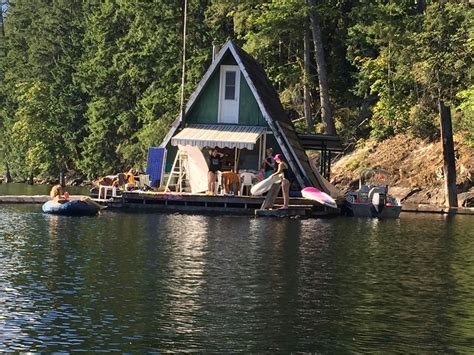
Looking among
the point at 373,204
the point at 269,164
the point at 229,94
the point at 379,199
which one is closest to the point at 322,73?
the point at 229,94

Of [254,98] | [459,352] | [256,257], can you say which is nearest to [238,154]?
[254,98]

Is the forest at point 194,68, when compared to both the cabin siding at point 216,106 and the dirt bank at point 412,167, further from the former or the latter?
the cabin siding at point 216,106

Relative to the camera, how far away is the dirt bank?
43594mm

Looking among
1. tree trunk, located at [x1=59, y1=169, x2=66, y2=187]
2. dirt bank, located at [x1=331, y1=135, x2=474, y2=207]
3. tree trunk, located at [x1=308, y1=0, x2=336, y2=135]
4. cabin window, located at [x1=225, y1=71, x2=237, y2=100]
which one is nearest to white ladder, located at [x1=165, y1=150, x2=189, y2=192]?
cabin window, located at [x1=225, y1=71, x2=237, y2=100]

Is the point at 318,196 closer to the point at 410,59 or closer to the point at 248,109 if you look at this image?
the point at 248,109

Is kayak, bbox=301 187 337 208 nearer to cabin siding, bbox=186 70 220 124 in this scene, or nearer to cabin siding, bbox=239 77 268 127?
cabin siding, bbox=239 77 268 127

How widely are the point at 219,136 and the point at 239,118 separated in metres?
2.34

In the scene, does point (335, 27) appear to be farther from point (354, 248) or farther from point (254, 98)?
point (354, 248)

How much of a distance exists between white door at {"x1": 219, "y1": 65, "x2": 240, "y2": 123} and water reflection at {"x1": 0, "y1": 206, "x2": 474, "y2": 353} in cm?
1392

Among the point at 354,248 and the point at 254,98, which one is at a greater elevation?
the point at 254,98

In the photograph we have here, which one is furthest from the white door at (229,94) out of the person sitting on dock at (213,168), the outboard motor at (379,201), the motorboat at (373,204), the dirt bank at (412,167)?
the dirt bank at (412,167)

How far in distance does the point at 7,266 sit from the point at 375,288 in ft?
26.1

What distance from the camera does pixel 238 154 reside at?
42000 millimetres

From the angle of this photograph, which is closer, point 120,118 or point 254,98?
point 254,98
